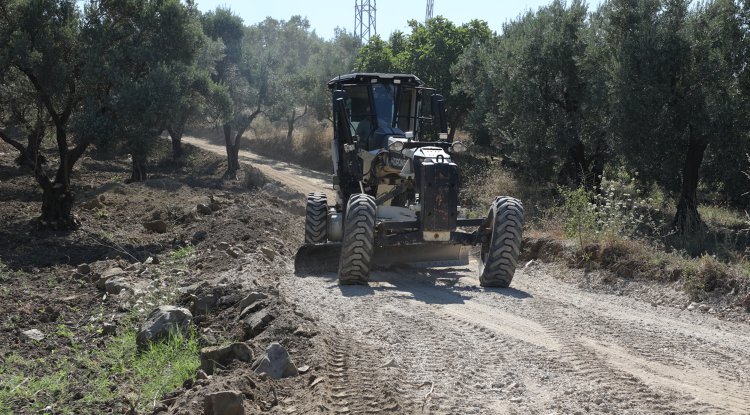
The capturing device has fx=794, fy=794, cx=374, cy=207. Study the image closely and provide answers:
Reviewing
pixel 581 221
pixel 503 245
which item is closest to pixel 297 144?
pixel 581 221

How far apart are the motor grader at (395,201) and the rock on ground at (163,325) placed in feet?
9.16

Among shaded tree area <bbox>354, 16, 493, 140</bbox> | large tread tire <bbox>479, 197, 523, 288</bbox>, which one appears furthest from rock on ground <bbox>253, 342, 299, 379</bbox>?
shaded tree area <bbox>354, 16, 493, 140</bbox>

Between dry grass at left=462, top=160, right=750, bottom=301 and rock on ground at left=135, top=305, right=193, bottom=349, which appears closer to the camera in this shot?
rock on ground at left=135, top=305, right=193, bottom=349

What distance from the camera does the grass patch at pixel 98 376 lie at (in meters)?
6.82

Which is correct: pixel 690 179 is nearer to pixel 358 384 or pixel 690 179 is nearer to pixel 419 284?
pixel 419 284

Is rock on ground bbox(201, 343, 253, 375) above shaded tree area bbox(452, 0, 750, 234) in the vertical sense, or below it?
below

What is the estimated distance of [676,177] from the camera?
17.8 meters

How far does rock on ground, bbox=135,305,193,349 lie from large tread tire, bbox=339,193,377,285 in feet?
8.82

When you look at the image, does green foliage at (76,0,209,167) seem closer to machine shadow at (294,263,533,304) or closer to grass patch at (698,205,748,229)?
machine shadow at (294,263,533,304)

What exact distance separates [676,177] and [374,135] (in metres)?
8.47

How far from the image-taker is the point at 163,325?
8.37 metres

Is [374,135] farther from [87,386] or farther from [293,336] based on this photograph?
[87,386]

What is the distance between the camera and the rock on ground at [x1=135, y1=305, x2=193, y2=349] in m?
8.27

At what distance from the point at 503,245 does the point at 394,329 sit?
306 cm
